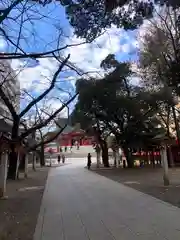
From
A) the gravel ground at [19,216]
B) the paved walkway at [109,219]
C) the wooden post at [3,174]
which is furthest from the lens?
the wooden post at [3,174]

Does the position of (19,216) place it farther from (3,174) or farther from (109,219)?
(3,174)

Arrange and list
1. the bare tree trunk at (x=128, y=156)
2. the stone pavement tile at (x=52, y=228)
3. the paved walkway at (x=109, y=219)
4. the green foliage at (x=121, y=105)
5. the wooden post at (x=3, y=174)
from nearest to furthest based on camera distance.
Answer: the paved walkway at (x=109, y=219), the stone pavement tile at (x=52, y=228), the wooden post at (x=3, y=174), the green foliage at (x=121, y=105), the bare tree trunk at (x=128, y=156)

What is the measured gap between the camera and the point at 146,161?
4069 centimetres

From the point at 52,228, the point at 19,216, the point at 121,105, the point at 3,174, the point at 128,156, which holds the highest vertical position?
the point at 121,105

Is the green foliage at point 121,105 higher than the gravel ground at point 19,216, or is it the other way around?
the green foliage at point 121,105

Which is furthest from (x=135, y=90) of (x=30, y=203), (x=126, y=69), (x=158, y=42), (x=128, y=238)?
(x=128, y=238)

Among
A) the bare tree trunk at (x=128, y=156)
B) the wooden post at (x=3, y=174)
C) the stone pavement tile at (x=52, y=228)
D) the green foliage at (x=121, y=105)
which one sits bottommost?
the stone pavement tile at (x=52, y=228)

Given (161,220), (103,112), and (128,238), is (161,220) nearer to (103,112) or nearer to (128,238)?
(128,238)

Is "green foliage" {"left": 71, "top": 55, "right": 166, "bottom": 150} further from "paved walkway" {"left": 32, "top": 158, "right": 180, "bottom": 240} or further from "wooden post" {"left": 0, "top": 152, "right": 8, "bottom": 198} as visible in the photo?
"paved walkway" {"left": 32, "top": 158, "right": 180, "bottom": 240}

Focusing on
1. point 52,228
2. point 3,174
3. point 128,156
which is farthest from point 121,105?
point 52,228

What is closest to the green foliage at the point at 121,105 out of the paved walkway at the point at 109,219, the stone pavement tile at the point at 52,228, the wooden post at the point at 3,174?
the wooden post at the point at 3,174

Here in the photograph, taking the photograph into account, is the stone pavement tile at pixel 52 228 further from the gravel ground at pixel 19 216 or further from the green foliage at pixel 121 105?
the green foliage at pixel 121 105

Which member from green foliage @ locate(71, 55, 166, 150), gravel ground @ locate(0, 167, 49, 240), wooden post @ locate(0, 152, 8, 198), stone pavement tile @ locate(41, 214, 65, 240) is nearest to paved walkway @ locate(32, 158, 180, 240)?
stone pavement tile @ locate(41, 214, 65, 240)

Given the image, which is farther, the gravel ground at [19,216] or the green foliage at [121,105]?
the green foliage at [121,105]
